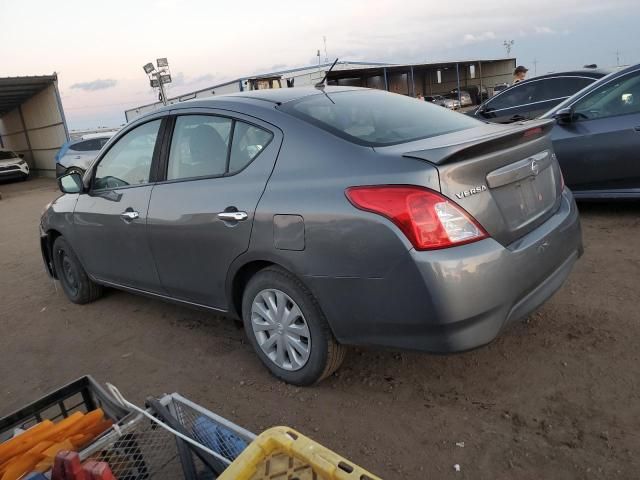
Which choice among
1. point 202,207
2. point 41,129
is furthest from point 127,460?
point 41,129

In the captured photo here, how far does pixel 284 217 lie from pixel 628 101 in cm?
416

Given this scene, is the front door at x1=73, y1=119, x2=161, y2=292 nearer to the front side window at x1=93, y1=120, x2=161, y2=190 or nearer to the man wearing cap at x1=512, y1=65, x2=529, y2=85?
the front side window at x1=93, y1=120, x2=161, y2=190

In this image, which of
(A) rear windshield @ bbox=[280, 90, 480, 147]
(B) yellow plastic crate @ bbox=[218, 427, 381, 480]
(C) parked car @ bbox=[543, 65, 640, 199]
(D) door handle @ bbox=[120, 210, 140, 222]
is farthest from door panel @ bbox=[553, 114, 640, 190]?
(B) yellow plastic crate @ bbox=[218, 427, 381, 480]

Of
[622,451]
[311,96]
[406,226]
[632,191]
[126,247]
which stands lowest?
[622,451]

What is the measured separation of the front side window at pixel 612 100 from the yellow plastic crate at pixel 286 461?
16.4 ft

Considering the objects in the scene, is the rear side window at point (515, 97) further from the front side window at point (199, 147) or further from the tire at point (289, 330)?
the tire at point (289, 330)

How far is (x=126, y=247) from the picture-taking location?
3811 millimetres

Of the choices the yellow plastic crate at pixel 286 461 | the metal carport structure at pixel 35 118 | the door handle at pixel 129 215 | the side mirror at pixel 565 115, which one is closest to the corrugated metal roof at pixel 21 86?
the metal carport structure at pixel 35 118

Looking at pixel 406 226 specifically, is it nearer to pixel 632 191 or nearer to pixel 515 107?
pixel 632 191

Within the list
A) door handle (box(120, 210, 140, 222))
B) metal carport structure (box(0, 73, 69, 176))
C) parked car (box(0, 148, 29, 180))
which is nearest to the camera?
door handle (box(120, 210, 140, 222))

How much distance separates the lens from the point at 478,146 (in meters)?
2.37

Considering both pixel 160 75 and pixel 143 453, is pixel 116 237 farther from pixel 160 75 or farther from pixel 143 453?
pixel 160 75

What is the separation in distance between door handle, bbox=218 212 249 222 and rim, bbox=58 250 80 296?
2.45 meters

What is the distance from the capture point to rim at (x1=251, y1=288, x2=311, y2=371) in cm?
278
